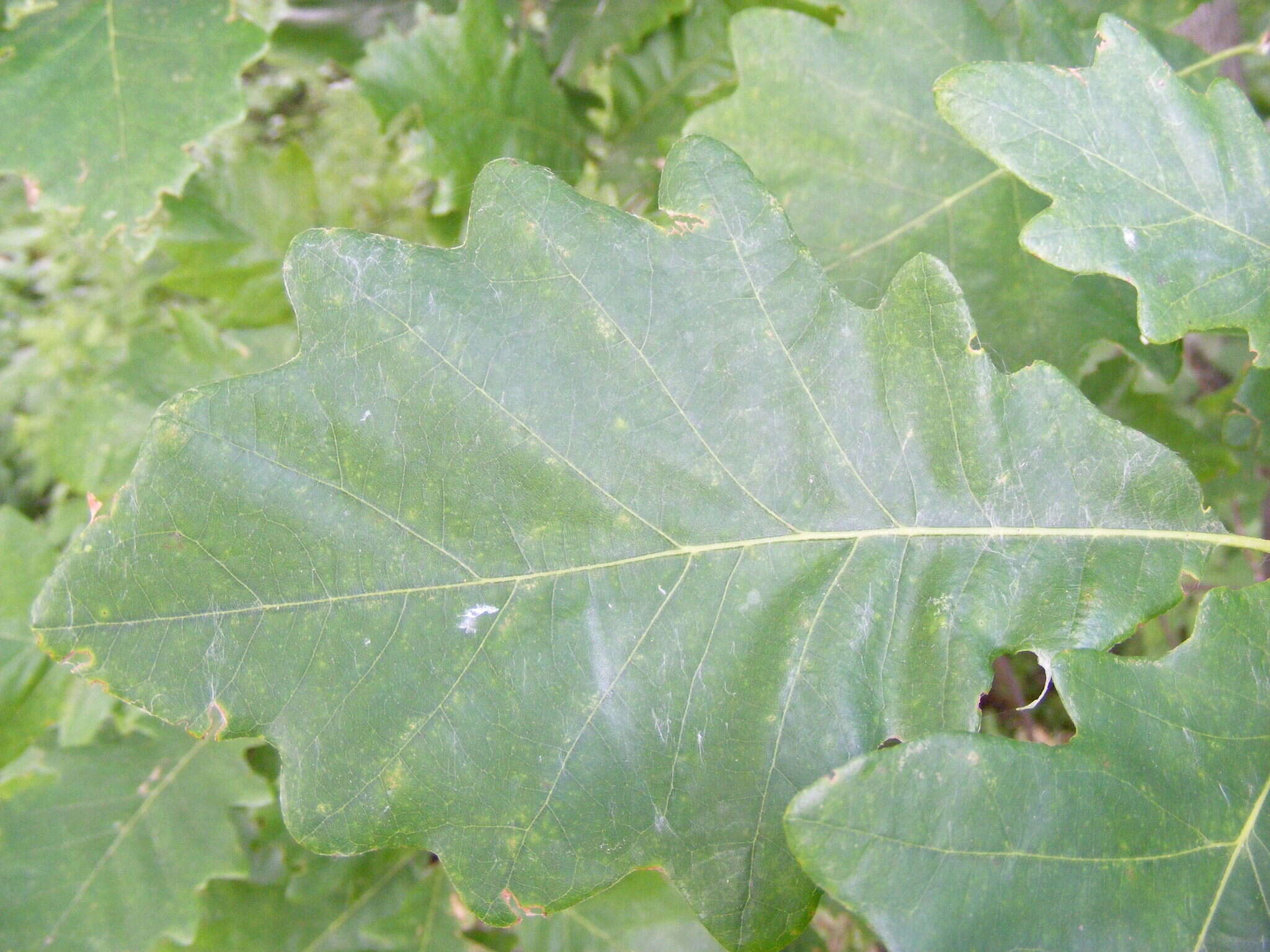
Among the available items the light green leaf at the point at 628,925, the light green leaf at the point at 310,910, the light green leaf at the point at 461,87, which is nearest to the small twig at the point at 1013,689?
the light green leaf at the point at 628,925

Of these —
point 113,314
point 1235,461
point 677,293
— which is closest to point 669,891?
point 677,293

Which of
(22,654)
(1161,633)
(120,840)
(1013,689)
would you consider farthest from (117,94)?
(1161,633)

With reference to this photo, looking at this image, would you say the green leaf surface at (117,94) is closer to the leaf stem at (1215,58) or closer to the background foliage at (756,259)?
the background foliage at (756,259)

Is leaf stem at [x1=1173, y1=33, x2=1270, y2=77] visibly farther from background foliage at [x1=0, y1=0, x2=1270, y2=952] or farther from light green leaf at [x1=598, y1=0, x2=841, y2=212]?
light green leaf at [x1=598, y1=0, x2=841, y2=212]

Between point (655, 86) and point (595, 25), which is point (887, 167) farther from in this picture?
point (595, 25)

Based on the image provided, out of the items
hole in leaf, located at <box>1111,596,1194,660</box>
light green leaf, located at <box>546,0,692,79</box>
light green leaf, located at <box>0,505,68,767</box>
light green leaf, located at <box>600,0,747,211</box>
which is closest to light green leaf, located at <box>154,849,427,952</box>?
light green leaf, located at <box>0,505,68,767</box>

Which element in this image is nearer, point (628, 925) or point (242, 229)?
point (628, 925)

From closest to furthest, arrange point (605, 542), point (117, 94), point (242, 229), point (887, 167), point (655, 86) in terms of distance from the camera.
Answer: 1. point (605, 542)
2. point (887, 167)
3. point (117, 94)
4. point (242, 229)
5. point (655, 86)
